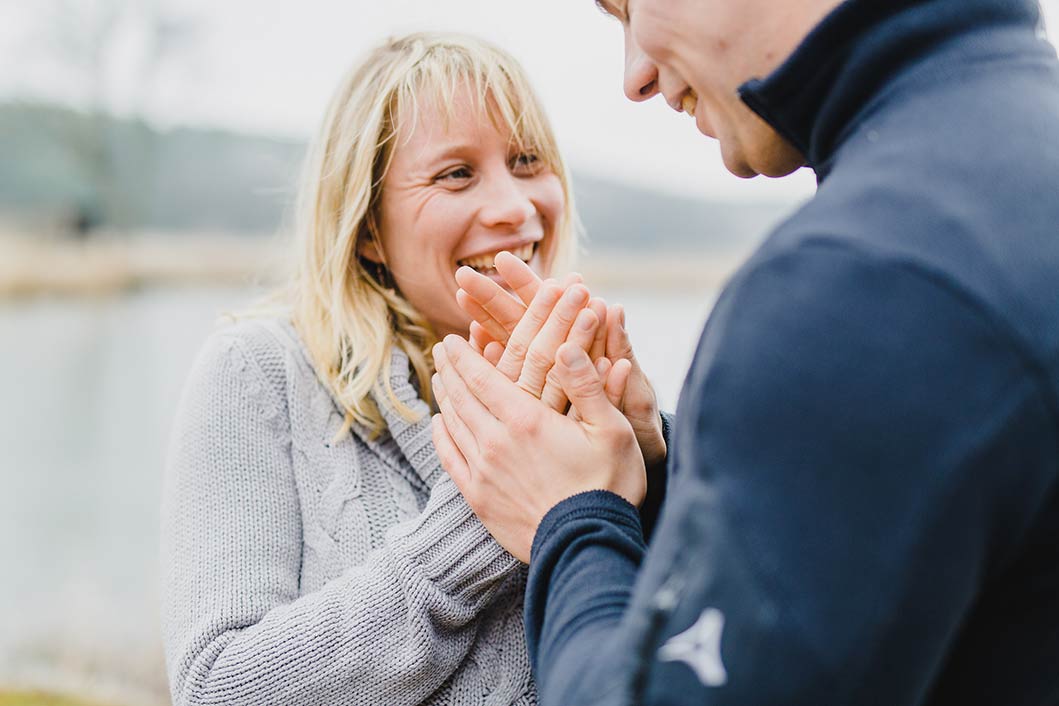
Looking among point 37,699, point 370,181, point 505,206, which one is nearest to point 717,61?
point 505,206

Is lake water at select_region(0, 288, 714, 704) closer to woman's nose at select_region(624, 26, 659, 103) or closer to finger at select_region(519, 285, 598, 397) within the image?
finger at select_region(519, 285, 598, 397)

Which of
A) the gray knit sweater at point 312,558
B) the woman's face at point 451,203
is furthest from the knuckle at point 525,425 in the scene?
the woman's face at point 451,203

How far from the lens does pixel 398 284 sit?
1.65 meters

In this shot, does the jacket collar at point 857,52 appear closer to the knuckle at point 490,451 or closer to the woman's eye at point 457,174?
the knuckle at point 490,451

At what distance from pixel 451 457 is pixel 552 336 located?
18 centimetres

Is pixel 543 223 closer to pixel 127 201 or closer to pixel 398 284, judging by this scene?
pixel 398 284

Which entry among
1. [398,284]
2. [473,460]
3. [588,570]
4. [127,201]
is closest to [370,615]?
[473,460]

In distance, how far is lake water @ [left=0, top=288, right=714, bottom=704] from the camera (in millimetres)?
3811

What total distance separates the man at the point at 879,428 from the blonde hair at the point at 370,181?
805 mm

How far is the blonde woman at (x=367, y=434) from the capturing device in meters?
1.22

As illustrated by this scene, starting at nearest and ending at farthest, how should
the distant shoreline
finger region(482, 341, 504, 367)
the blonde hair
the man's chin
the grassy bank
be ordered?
the man's chin < finger region(482, 341, 504, 367) < the blonde hair < the grassy bank < the distant shoreline

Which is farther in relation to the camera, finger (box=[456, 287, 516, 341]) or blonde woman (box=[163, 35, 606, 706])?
finger (box=[456, 287, 516, 341])

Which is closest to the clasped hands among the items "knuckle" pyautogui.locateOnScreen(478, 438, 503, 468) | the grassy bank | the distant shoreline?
"knuckle" pyautogui.locateOnScreen(478, 438, 503, 468)

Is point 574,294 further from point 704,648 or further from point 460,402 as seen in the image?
point 704,648
